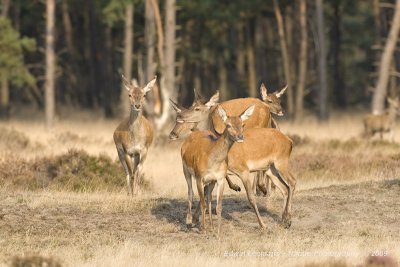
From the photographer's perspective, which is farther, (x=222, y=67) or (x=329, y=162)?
(x=222, y=67)

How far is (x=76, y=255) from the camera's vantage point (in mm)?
12117

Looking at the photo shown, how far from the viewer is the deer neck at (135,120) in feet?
57.0

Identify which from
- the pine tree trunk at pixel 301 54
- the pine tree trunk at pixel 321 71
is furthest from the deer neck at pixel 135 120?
the pine tree trunk at pixel 301 54

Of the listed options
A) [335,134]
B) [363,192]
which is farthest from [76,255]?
[335,134]

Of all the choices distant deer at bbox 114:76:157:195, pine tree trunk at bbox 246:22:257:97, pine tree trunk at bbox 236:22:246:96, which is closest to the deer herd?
distant deer at bbox 114:76:157:195

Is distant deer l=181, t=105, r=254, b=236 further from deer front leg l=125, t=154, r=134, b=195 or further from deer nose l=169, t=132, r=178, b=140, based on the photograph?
deer front leg l=125, t=154, r=134, b=195

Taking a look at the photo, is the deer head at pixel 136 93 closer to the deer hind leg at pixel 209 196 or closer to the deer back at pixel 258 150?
the deer back at pixel 258 150

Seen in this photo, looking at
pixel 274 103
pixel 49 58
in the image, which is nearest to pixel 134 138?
pixel 274 103

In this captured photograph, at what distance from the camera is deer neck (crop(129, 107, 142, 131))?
1738 centimetres

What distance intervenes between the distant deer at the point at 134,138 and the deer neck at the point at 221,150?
3792mm

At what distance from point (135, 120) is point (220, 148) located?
14.0ft

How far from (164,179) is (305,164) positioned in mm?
3094

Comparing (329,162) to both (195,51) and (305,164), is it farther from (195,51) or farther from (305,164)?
(195,51)

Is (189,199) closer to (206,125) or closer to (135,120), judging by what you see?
(206,125)
